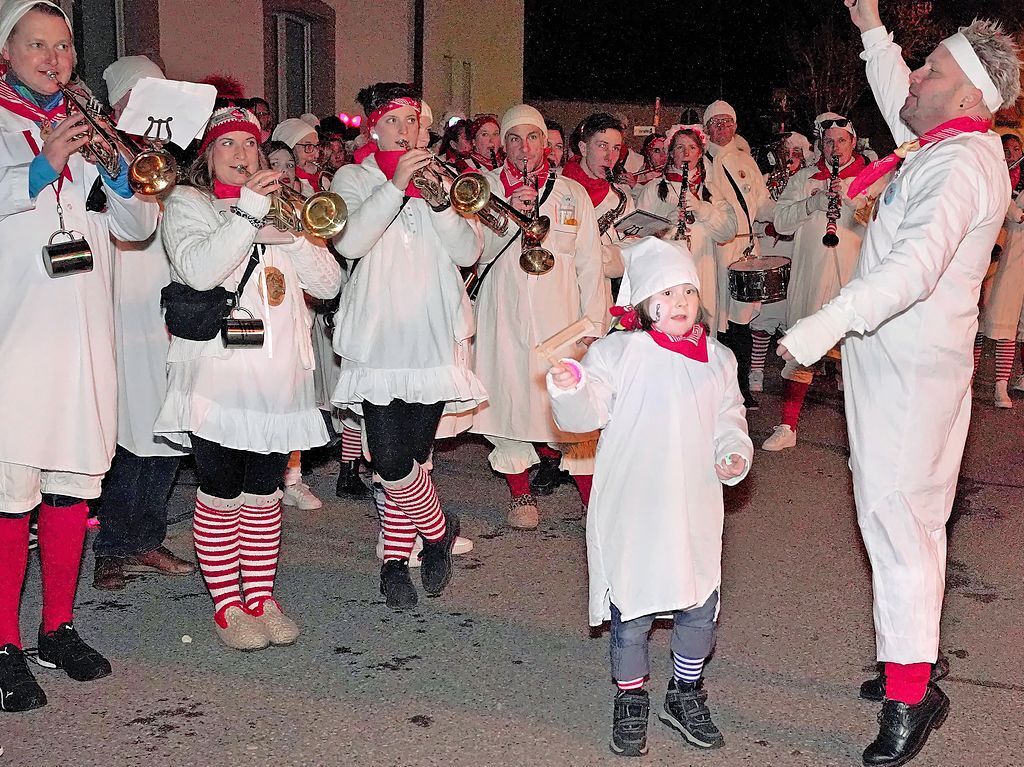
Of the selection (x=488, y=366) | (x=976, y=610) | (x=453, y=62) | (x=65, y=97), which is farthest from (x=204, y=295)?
(x=453, y=62)

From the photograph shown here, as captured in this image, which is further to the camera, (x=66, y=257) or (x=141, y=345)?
(x=141, y=345)

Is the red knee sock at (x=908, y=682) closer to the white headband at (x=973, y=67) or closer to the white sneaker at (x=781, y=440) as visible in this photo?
the white headband at (x=973, y=67)

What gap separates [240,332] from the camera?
4.66 metres

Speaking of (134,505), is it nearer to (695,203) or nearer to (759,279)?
(759,279)

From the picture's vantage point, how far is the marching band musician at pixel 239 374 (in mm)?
4645

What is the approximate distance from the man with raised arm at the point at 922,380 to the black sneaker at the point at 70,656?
290 centimetres

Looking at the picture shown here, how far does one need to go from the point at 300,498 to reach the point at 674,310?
12.0 feet

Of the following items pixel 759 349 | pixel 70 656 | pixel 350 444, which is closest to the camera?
pixel 70 656

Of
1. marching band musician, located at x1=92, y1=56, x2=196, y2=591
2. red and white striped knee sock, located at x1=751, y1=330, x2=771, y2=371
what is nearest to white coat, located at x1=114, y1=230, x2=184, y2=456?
marching band musician, located at x1=92, y1=56, x2=196, y2=591

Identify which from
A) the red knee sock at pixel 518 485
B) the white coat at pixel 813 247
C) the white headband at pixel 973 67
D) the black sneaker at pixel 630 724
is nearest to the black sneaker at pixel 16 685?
the black sneaker at pixel 630 724

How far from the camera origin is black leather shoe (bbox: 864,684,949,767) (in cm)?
405

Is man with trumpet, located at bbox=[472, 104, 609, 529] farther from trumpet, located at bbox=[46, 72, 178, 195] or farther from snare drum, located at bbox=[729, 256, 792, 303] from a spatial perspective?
trumpet, located at bbox=[46, 72, 178, 195]

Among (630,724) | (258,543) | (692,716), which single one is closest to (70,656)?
(258,543)

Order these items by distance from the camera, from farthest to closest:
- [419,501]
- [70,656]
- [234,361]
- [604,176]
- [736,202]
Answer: [736,202]
[604,176]
[419,501]
[234,361]
[70,656]
